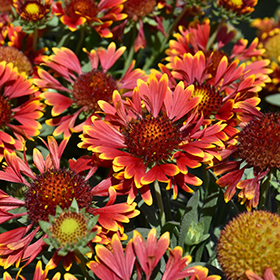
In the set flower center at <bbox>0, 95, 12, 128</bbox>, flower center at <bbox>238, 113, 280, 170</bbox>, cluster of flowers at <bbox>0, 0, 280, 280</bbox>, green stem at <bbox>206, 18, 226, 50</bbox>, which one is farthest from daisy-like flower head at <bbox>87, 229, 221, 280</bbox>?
green stem at <bbox>206, 18, 226, 50</bbox>

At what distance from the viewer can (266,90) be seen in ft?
6.07

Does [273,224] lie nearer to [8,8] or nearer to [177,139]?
[177,139]

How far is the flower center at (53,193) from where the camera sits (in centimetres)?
96

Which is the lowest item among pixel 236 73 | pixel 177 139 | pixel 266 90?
pixel 266 90

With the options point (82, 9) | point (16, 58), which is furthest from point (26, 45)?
point (82, 9)

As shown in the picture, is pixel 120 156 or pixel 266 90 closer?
pixel 120 156

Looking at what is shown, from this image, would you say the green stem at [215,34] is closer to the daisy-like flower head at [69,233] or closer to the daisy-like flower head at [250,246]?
the daisy-like flower head at [250,246]

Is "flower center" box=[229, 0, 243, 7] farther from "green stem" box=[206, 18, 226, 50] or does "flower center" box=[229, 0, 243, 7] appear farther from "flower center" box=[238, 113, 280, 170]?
"flower center" box=[238, 113, 280, 170]

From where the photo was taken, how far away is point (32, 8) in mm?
1357

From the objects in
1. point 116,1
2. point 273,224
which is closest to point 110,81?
point 116,1

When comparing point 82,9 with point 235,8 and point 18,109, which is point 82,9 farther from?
point 235,8

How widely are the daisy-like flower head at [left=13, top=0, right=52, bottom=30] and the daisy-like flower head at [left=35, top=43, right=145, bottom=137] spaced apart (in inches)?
5.4

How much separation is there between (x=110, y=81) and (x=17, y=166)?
0.50 meters

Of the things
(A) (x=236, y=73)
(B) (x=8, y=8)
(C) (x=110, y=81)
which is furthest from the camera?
(B) (x=8, y=8)
